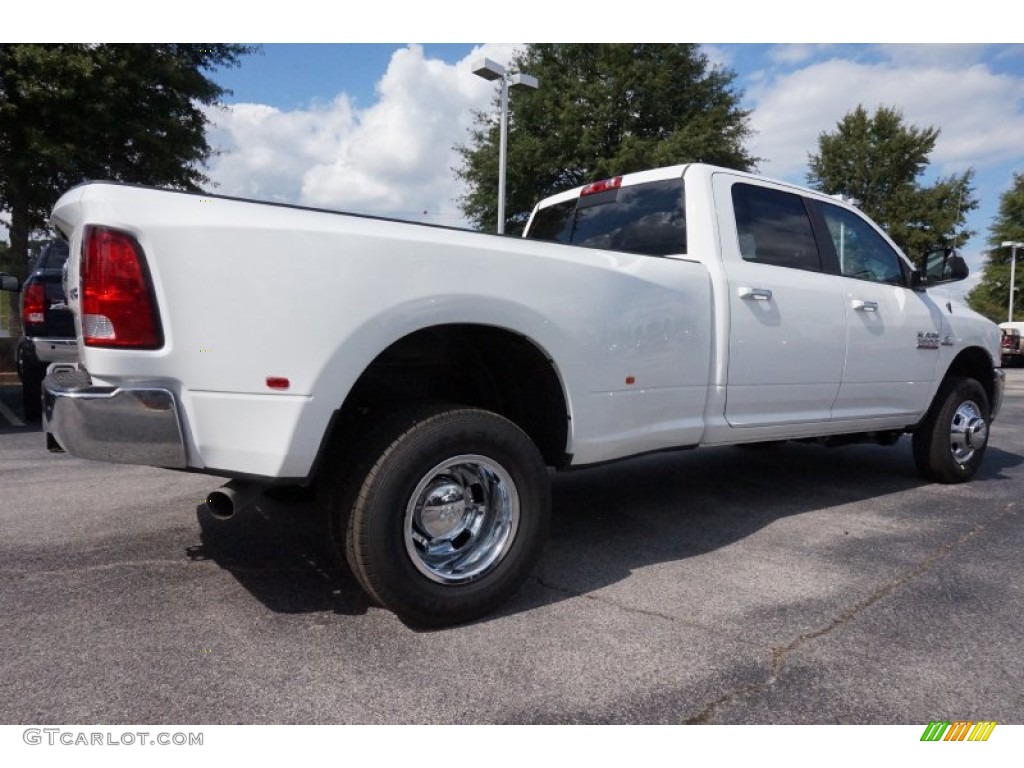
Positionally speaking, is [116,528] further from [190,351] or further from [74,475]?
[190,351]

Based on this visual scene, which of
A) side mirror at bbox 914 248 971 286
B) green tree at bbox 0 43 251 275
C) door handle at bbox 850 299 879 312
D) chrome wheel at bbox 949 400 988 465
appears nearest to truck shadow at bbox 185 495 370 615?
door handle at bbox 850 299 879 312

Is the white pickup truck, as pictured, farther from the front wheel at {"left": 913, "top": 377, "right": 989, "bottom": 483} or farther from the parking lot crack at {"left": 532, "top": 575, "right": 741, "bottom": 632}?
the front wheel at {"left": 913, "top": 377, "right": 989, "bottom": 483}

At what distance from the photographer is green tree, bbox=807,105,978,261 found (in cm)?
3447

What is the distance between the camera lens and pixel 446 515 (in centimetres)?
267

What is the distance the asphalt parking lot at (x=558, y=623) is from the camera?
6.88 feet

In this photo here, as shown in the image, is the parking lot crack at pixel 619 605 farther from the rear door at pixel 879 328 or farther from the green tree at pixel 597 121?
the green tree at pixel 597 121

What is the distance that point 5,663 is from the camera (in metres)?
2.23

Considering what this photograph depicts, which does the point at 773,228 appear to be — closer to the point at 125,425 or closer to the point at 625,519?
the point at 625,519

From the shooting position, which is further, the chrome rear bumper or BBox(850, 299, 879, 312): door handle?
BBox(850, 299, 879, 312): door handle

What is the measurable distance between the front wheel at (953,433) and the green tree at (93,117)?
11.6m

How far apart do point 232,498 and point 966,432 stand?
4959 mm

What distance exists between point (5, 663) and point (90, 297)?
117 centimetres

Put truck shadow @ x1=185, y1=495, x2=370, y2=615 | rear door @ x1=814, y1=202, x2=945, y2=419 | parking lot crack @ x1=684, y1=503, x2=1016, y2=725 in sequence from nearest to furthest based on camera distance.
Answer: parking lot crack @ x1=684, y1=503, x2=1016, y2=725
truck shadow @ x1=185, y1=495, x2=370, y2=615
rear door @ x1=814, y1=202, x2=945, y2=419

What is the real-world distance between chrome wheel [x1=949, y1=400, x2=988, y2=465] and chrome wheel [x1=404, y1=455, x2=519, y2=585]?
3857 mm
